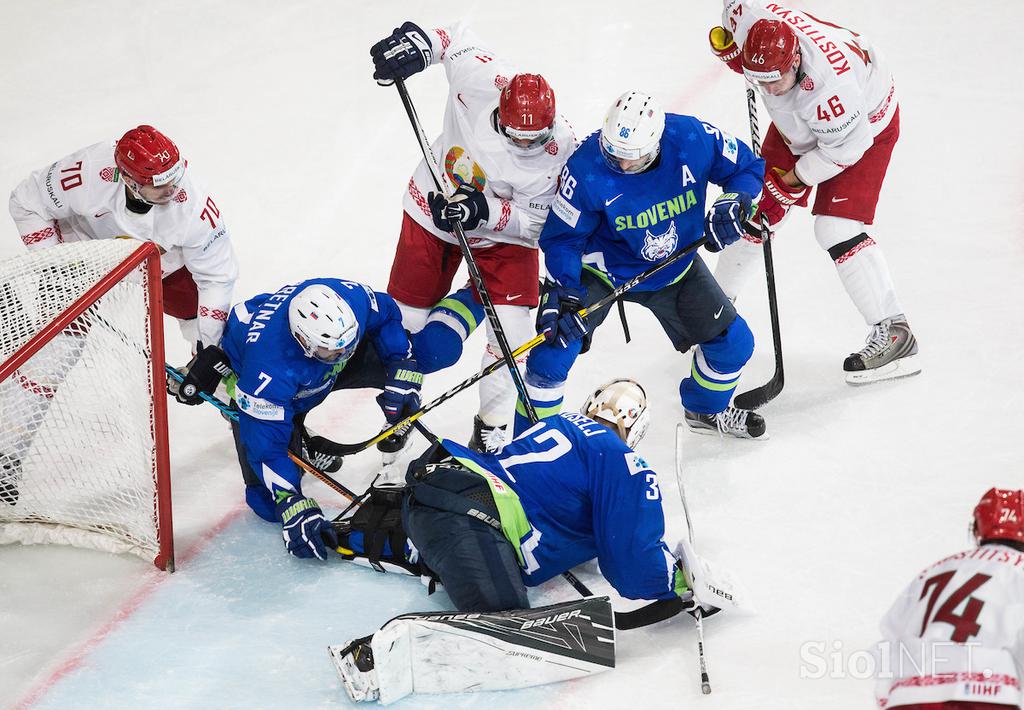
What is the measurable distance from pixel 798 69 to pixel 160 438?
7.57 ft

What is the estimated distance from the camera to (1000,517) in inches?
85.9

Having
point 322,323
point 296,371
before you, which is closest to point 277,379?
point 296,371

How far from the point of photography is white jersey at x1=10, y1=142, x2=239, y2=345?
145 inches

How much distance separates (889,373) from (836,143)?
813 mm

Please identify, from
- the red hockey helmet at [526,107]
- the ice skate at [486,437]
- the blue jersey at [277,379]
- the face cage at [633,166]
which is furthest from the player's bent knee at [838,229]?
the blue jersey at [277,379]

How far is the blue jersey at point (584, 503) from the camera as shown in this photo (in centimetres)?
295

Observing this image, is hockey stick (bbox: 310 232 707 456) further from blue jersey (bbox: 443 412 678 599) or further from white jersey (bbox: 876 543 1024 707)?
white jersey (bbox: 876 543 1024 707)

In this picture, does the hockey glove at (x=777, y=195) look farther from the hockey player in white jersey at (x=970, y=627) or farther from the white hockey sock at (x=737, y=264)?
the hockey player in white jersey at (x=970, y=627)

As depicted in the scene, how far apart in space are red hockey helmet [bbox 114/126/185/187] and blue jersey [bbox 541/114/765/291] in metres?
1.15

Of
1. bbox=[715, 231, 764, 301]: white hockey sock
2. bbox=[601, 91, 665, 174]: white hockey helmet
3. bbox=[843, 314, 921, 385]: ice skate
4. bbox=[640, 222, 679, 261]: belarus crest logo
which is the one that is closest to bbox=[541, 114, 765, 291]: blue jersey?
bbox=[640, 222, 679, 261]: belarus crest logo

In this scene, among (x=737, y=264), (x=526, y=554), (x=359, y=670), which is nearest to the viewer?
(x=359, y=670)

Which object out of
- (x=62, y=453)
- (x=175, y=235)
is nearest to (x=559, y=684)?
(x=62, y=453)

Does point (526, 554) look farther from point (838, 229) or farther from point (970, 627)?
point (838, 229)

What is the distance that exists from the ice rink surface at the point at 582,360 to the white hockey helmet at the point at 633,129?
3.43 ft
